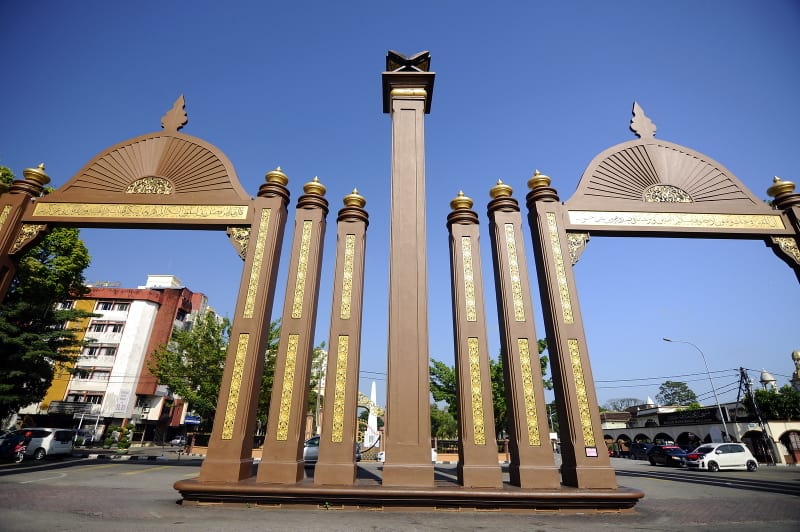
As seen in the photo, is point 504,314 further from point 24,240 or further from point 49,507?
point 24,240

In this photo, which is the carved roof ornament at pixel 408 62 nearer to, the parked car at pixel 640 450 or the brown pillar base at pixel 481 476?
the brown pillar base at pixel 481 476

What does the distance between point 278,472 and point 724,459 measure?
1701 cm

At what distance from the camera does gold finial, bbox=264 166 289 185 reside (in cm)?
741

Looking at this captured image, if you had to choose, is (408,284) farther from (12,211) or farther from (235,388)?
(12,211)

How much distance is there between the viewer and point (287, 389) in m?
6.02

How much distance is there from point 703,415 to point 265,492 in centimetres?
3026

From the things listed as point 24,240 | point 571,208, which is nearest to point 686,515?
point 571,208

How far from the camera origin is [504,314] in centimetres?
654

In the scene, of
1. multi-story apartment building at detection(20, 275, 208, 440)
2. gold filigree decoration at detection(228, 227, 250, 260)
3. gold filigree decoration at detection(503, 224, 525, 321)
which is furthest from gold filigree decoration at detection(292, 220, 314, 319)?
multi-story apartment building at detection(20, 275, 208, 440)

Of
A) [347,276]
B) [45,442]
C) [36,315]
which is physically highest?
[36,315]

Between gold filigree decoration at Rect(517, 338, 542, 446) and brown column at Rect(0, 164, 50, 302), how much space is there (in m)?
9.08

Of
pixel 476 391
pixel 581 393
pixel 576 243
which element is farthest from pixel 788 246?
pixel 476 391

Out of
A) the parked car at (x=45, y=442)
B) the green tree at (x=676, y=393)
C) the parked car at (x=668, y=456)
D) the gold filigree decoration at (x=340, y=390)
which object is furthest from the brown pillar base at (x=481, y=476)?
the green tree at (x=676, y=393)

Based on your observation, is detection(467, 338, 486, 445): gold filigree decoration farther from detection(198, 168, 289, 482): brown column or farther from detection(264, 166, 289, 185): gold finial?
detection(264, 166, 289, 185): gold finial
